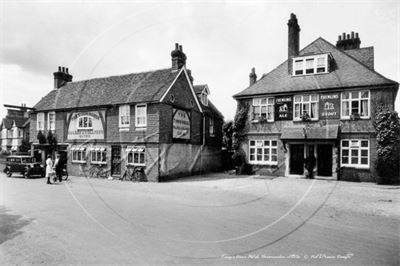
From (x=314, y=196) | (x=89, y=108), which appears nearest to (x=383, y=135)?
(x=314, y=196)

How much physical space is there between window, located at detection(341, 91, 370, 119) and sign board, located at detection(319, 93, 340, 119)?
16.6 inches

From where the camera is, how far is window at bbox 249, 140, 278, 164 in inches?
895

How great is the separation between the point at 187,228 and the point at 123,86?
19.2m

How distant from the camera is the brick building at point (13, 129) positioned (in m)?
60.0

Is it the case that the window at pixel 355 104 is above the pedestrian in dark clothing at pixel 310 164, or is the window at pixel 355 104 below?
above

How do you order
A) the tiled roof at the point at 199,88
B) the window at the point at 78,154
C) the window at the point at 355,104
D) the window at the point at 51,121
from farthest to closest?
1. the tiled roof at the point at 199,88
2. the window at the point at 51,121
3. the window at the point at 78,154
4. the window at the point at 355,104

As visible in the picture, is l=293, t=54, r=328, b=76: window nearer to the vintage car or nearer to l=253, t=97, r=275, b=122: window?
l=253, t=97, r=275, b=122: window

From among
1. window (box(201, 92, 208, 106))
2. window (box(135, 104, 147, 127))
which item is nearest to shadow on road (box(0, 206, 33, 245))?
window (box(135, 104, 147, 127))

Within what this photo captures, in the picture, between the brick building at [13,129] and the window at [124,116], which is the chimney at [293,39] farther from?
the brick building at [13,129]

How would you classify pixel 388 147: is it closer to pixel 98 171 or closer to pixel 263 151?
pixel 263 151

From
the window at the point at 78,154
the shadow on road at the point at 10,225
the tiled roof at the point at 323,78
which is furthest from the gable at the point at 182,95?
the shadow on road at the point at 10,225

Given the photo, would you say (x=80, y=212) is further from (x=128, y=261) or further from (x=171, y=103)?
(x=171, y=103)

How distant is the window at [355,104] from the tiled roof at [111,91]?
1372 cm

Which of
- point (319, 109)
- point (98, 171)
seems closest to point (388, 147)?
point (319, 109)
